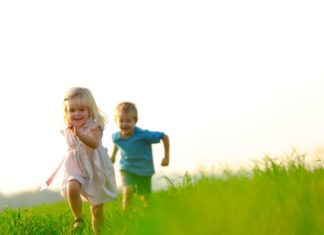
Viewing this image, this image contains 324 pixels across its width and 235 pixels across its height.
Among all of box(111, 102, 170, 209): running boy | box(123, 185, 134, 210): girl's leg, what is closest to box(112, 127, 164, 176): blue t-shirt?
box(111, 102, 170, 209): running boy

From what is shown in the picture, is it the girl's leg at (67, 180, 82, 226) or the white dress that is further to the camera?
the white dress

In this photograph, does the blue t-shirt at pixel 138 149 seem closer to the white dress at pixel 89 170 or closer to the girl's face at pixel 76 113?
the white dress at pixel 89 170

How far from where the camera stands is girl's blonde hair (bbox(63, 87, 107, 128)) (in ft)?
25.2

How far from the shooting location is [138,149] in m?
10.2

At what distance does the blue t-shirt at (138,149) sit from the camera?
1025cm

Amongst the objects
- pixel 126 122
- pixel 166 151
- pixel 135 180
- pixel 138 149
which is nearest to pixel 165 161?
pixel 166 151

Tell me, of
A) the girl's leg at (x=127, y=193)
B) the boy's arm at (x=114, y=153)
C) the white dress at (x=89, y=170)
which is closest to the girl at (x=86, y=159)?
the white dress at (x=89, y=170)

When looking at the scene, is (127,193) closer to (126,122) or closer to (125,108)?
(126,122)

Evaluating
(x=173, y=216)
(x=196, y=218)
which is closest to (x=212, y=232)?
(x=196, y=218)

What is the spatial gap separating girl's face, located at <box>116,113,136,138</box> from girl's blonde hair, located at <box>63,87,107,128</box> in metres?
2.23

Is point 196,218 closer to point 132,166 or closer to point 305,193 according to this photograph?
point 305,193

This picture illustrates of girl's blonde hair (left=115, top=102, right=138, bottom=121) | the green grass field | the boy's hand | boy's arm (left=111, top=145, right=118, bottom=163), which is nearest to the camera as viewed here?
the green grass field

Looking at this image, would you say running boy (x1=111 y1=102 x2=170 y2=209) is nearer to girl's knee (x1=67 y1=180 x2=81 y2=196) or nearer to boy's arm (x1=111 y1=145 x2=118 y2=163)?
boy's arm (x1=111 y1=145 x2=118 y2=163)

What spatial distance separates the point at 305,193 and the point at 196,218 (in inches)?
33.7
